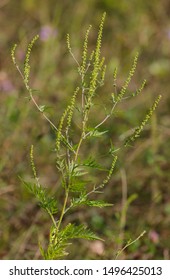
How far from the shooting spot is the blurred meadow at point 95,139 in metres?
2.30

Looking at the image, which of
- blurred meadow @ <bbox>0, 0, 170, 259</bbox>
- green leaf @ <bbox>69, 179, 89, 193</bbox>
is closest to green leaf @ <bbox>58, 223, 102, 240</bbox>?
green leaf @ <bbox>69, 179, 89, 193</bbox>

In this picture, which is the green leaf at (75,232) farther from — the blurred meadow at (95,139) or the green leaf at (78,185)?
the blurred meadow at (95,139)

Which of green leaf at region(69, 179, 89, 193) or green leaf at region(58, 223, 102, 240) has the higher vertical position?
green leaf at region(69, 179, 89, 193)

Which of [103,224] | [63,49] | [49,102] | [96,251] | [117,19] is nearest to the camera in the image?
[96,251]

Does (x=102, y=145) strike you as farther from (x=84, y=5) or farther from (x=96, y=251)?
(x=84, y=5)

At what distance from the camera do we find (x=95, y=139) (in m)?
2.86

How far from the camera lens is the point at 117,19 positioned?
4.25 meters

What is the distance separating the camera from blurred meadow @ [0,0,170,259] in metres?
2.30

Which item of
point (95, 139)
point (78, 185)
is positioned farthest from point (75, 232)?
point (95, 139)

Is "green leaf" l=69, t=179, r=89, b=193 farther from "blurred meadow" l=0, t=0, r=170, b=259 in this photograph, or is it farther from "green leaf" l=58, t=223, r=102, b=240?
"blurred meadow" l=0, t=0, r=170, b=259

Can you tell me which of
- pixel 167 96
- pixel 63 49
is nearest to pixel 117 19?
pixel 63 49

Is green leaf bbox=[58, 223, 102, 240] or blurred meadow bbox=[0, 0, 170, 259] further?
blurred meadow bbox=[0, 0, 170, 259]

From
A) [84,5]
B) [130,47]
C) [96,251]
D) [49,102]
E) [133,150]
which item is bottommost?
[96,251]
